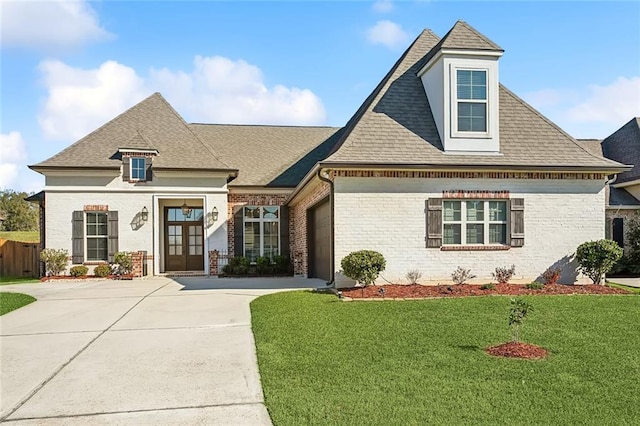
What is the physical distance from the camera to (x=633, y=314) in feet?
27.9

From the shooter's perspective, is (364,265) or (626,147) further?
(626,147)


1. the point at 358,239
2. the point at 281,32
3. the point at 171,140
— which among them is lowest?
the point at 358,239

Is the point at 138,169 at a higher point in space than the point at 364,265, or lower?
higher

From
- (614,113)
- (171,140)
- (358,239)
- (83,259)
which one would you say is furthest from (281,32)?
(614,113)

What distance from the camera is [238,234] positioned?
19.0 metres

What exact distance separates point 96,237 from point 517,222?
14258 millimetres

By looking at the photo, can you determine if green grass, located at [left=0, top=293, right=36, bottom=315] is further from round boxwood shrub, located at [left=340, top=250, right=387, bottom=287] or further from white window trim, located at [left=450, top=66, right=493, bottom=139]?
white window trim, located at [left=450, top=66, right=493, bottom=139]

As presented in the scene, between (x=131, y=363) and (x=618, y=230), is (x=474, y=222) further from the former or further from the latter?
(x=131, y=363)

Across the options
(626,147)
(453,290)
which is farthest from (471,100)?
(626,147)

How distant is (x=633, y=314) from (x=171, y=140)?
16100mm

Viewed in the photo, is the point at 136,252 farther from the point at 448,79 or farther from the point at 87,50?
the point at 448,79

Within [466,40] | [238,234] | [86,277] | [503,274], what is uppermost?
[466,40]

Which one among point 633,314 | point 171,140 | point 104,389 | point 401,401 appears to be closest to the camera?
point 401,401

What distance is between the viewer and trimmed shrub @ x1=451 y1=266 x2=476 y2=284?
12.0 metres
